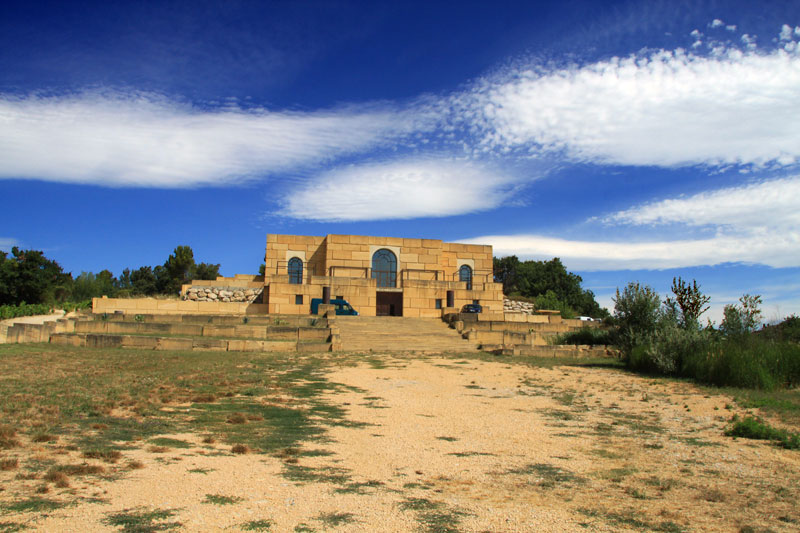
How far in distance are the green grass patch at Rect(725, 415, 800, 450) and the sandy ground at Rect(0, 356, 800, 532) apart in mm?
209

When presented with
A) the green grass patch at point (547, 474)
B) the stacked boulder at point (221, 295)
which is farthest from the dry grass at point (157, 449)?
the stacked boulder at point (221, 295)

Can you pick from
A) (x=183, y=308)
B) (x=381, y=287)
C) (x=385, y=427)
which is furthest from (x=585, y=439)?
(x=381, y=287)

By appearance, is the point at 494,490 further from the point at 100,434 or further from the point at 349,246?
the point at 349,246

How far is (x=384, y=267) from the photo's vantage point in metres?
41.4

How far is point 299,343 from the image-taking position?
19875 millimetres

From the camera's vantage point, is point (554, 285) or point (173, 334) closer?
point (173, 334)

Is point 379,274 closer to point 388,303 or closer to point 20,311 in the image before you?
point 388,303

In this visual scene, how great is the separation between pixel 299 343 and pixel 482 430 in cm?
1242

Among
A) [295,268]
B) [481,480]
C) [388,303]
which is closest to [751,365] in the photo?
[481,480]

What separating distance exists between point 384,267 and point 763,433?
3423 centimetres

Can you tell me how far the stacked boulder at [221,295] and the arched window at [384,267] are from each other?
332 inches

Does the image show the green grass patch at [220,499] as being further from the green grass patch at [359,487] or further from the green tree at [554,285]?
the green tree at [554,285]

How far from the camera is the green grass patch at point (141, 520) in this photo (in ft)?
13.2

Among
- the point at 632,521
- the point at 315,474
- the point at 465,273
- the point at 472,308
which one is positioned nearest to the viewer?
the point at 632,521
